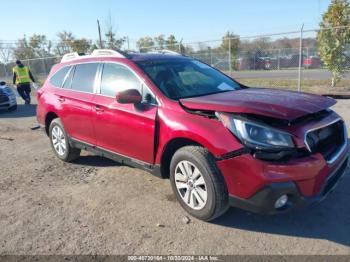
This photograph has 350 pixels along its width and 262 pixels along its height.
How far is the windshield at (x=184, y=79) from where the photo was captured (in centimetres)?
419

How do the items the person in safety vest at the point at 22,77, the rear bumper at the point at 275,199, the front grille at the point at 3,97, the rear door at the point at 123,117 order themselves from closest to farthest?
the rear bumper at the point at 275,199
the rear door at the point at 123,117
the front grille at the point at 3,97
the person in safety vest at the point at 22,77

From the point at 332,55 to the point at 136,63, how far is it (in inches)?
437

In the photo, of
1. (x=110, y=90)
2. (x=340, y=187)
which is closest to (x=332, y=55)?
(x=340, y=187)

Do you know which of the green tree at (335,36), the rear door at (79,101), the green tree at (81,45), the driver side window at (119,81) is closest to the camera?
the driver side window at (119,81)

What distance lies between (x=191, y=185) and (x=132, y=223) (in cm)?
78

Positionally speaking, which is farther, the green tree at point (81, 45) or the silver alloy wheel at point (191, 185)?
the green tree at point (81, 45)

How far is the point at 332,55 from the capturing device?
13.2 meters

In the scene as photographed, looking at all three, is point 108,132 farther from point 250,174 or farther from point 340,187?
point 340,187

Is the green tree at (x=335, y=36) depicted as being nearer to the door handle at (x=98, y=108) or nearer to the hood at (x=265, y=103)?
the hood at (x=265, y=103)

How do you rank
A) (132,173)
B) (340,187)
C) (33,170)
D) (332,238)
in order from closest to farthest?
(332,238)
(340,187)
(132,173)
(33,170)

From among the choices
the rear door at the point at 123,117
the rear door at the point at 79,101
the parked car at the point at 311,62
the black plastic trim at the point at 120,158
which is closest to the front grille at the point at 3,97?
the rear door at the point at 79,101

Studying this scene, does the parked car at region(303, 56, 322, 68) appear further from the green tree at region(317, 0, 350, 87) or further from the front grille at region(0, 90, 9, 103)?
the front grille at region(0, 90, 9, 103)

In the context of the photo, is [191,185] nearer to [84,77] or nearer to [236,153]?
[236,153]

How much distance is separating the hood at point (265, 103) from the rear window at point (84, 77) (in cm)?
181
